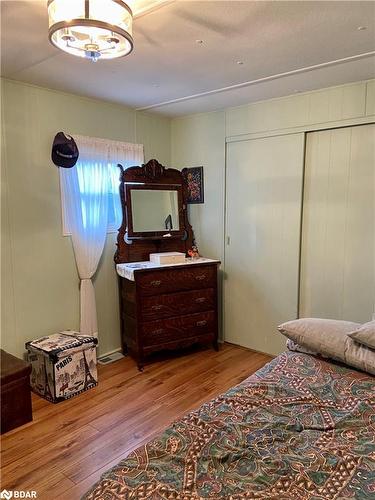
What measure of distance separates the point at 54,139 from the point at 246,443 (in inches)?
107

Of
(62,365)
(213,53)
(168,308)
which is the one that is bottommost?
(62,365)

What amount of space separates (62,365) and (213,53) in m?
2.42

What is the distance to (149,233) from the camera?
3635mm

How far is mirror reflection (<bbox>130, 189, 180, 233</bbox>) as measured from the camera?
11.7ft

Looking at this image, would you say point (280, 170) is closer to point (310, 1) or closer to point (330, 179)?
point (330, 179)

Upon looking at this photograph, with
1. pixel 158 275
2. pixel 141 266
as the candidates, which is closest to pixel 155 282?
pixel 158 275

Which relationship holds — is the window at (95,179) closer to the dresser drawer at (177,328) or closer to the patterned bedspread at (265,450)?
the dresser drawer at (177,328)

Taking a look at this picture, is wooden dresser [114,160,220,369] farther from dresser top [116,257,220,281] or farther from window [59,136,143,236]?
window [59,136,143,236]

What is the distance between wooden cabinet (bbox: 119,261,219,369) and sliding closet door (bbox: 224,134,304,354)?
0.29 meters

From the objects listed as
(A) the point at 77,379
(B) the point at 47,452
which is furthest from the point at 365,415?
(A) the point at 77,379

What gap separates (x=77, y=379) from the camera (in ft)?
9.34

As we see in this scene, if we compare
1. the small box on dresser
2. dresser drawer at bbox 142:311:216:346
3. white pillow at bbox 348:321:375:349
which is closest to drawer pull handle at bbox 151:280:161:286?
dresser drawer at bbox 142:311:216:346

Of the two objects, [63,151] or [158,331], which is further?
[158,331]

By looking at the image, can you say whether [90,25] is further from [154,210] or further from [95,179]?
[154,210]
